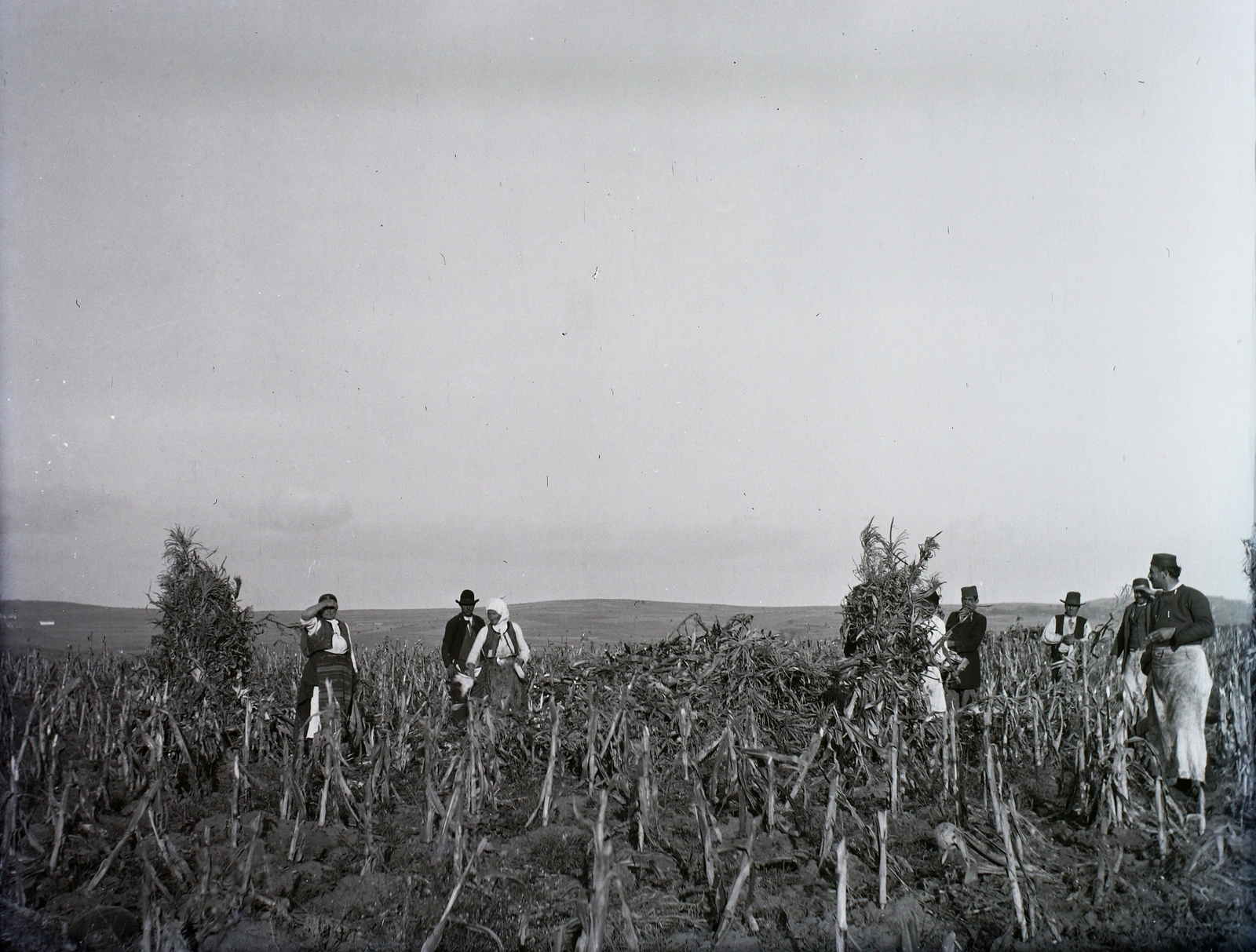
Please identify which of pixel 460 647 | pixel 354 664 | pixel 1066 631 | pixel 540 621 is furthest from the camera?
pixel 540 621

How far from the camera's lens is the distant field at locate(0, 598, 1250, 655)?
25859 mm

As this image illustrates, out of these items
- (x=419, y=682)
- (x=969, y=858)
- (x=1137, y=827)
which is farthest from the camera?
(x=419, y=682)

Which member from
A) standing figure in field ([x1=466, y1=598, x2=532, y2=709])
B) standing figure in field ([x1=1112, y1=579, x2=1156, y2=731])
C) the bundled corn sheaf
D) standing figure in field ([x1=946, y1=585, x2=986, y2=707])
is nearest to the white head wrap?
standing figure in field ([x1=466, y1=598, x2=532, y2=709])

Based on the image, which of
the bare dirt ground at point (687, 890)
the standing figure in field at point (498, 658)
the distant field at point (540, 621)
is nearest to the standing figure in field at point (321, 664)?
the standing figure in field at point (498, 658)

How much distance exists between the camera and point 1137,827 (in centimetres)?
641

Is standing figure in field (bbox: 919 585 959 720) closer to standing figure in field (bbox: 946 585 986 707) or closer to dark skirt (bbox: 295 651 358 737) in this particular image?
standing figure in field (bbox: 946 585 986 707)

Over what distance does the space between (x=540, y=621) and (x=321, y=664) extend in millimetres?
28574

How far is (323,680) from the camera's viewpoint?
855 centimetres

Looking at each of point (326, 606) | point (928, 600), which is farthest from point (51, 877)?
point (928, 600)

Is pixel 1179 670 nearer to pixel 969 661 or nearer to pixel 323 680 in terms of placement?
pixel 969 661

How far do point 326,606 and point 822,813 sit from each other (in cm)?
504

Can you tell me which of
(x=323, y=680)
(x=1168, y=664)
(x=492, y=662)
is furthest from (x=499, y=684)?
(x=1168, y=664)

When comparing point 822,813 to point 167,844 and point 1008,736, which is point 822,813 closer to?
point 1008,736

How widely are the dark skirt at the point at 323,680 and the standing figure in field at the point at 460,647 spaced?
0.98m
